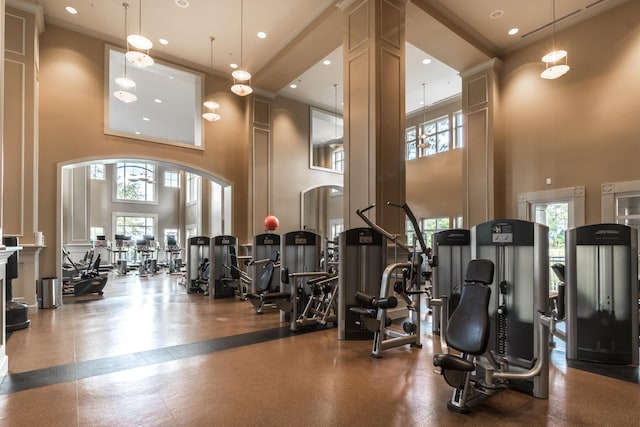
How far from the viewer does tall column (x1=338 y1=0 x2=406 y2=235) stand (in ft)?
19.6

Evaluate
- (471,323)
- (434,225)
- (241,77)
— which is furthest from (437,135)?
(471,323)

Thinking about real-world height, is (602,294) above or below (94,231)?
below

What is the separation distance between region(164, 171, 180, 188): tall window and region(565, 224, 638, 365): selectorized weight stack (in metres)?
19.3

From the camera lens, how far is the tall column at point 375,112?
5965 mm

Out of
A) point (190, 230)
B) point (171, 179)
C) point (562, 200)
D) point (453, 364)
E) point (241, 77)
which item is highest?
point (241, 77)

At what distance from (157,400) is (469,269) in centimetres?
271

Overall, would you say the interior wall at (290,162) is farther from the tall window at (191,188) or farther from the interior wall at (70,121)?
the tall window at (191,188)

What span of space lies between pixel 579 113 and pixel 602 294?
532 cm

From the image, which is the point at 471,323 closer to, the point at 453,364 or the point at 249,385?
the point at 453,364

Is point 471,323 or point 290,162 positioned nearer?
point 471,323

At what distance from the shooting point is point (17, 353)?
3.99m

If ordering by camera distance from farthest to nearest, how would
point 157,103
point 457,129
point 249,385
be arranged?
1. point 157,103
2. point 457,129
3. point 249,385

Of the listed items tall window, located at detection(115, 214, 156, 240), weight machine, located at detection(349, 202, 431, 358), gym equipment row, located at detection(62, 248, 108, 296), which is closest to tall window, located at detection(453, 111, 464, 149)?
weight machine, located at detection(349, 202, 431, 358)

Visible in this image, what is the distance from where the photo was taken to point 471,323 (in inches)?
103
